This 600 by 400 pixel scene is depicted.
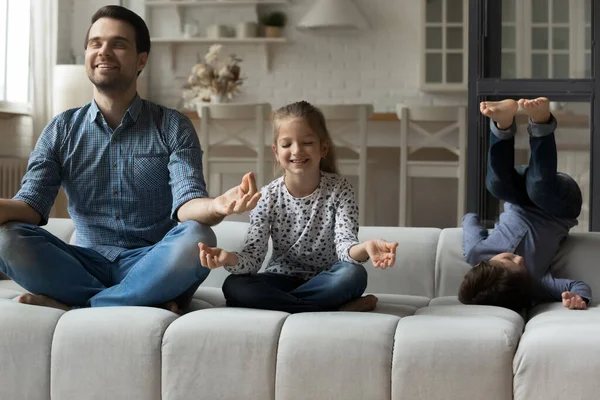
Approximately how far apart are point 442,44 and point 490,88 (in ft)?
11.6

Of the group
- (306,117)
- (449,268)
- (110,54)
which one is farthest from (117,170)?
(449,268)

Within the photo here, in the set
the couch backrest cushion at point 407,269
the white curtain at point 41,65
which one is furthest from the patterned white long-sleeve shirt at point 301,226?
the white curtain at point 41,65

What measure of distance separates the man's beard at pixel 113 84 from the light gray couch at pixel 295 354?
0.63m

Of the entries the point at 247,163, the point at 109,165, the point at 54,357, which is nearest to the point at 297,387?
the point at 54,357

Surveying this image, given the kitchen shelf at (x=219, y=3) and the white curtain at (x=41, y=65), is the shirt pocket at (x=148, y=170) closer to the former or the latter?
the white curtain at (x=41, y=65)

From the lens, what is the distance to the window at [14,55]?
578cm

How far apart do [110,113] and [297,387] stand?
1008 millimetres

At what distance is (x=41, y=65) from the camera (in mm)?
6160

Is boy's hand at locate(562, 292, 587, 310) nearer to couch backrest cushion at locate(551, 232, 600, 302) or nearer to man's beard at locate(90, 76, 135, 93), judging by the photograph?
couch backrest cushion at locate(551, 232, 600, 302)

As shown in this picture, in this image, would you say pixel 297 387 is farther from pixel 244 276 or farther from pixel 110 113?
pixel 110 113

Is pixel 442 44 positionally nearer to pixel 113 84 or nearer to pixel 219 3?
pixel 219 3

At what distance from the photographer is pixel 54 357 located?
2.15m

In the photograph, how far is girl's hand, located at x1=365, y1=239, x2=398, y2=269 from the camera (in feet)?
6.93

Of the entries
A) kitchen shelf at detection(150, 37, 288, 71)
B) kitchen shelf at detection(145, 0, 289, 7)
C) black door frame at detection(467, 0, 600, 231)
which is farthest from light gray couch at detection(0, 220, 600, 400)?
kitchen shelf at detection(145, 0, 289, 7)
